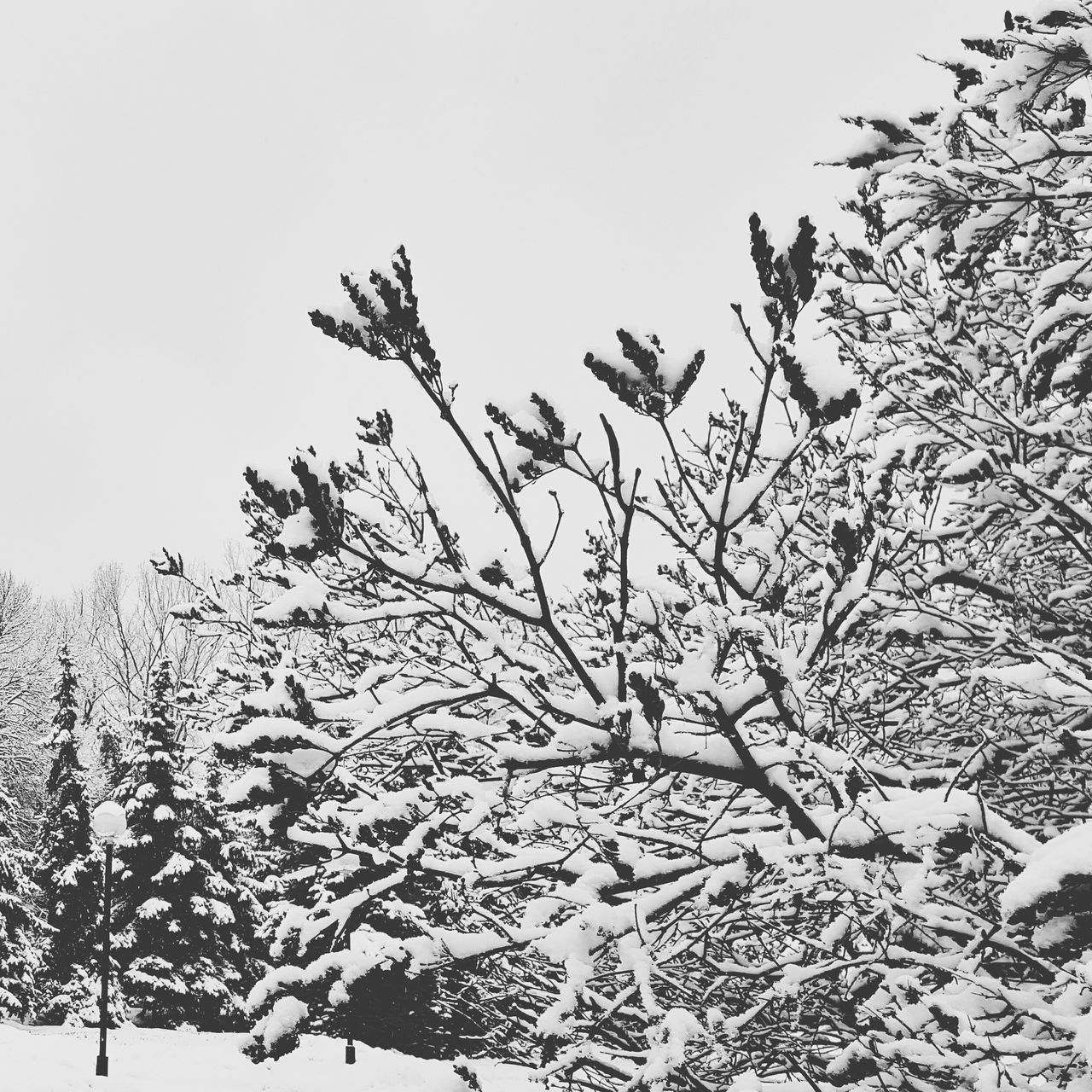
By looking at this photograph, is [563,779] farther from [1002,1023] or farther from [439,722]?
[1002,1023]

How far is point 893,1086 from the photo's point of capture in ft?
7.09

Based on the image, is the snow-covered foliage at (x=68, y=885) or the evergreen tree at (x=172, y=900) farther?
the snow-covered foliage at (x=68, y=885)

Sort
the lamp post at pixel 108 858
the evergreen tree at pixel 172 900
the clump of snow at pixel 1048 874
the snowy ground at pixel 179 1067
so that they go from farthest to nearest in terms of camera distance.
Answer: the evergreen tree at pixel 172 900
the snowy ground at pixel 179 1067
the lamp post at pixel 108 858
the clump of snow at pixel 1048 874

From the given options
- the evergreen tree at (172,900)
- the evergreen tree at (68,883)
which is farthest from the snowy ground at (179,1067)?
the evergreen tree at (68,883)

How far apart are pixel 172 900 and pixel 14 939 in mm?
2872

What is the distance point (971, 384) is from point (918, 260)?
1.68 m

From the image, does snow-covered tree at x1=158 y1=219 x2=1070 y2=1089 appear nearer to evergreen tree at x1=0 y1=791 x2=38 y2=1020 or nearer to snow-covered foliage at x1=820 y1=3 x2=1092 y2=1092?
snow-covered foliage at x1=820 y1=3 x2=1092 y2=1092

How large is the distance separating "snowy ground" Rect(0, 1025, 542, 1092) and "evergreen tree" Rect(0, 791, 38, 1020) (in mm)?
1346

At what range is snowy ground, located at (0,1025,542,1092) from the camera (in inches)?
435

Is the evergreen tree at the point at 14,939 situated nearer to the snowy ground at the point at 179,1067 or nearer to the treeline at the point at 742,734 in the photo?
the snowy ground at the point at 179,1067

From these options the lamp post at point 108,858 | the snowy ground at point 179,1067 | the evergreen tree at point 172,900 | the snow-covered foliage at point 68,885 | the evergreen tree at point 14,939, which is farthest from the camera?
the snow-covered foliage at point 68,885

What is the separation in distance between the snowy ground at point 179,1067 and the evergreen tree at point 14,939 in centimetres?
135

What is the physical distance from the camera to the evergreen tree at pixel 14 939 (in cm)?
1571

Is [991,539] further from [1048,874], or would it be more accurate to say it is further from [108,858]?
[108,858]
